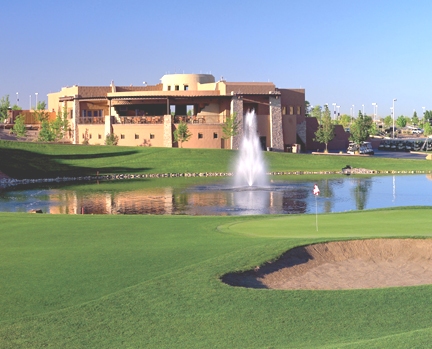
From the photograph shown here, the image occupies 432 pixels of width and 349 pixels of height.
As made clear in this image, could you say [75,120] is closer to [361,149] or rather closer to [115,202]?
[361,149]

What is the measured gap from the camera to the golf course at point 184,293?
1080 centimetres

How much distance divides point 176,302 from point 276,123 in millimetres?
71280

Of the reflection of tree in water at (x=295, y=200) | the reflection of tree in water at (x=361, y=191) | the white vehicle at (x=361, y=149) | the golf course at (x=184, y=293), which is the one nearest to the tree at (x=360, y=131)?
the white vehicle at (x=361, y=149)

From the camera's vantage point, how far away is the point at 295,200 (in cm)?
4119

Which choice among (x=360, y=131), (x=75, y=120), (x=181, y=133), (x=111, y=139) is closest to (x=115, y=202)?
(x=181, y=133)

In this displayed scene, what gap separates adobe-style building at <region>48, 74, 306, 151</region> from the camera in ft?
264

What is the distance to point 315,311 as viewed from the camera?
1189cm

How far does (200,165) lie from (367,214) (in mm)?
42238

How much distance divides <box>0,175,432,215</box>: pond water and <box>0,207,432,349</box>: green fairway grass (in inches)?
693

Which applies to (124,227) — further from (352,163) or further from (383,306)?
(352,163)

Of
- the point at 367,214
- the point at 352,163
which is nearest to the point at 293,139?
the point at 352,163

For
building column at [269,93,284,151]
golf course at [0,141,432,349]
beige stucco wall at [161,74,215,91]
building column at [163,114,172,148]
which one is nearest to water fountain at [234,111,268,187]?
building column at [269,93,284,151]

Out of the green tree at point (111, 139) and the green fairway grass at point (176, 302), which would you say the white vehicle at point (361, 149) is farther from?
the green fairway grass at point (176, 302)

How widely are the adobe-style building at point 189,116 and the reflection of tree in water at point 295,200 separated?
111ft
